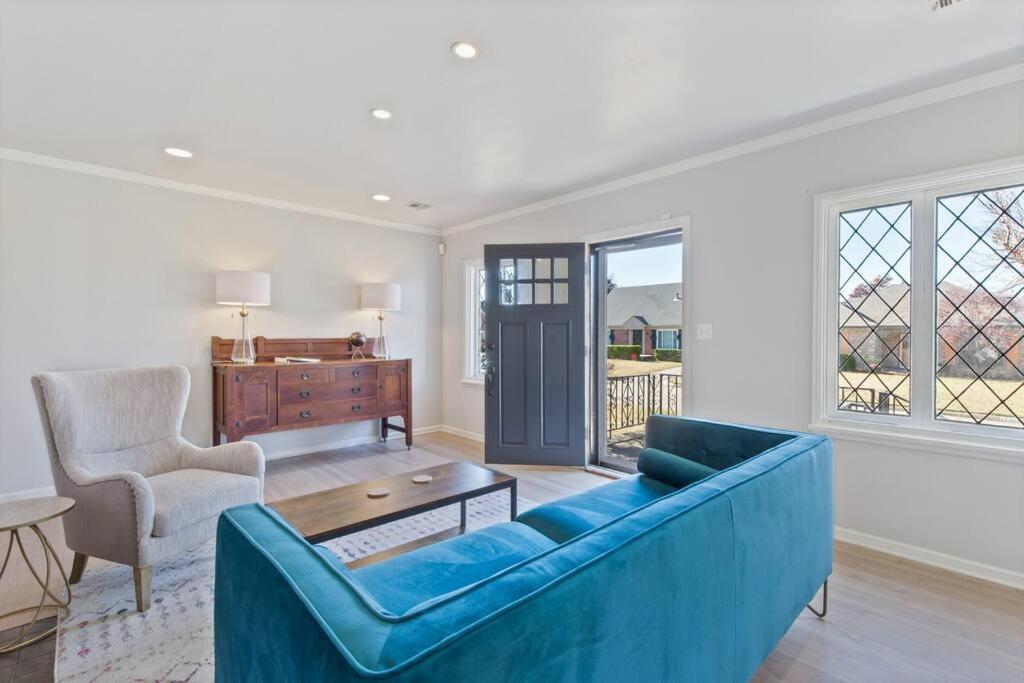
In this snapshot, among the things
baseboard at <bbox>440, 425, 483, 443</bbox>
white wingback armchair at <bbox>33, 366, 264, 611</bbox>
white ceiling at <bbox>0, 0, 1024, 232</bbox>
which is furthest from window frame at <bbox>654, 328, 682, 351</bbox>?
white wingback armchair at <bbox>33, 366, 264, 611</bbox>

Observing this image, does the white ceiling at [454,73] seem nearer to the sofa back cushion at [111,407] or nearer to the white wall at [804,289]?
the white wall at [804,289]

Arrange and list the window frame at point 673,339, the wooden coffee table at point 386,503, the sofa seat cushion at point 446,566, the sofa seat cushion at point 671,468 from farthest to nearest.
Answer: the window frame at point 673,339
the sofa seat cushion at point 671,468
the wooden coffee table at point 386,503
the sofa seat cushion at point 446,566

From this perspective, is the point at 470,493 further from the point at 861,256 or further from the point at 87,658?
the point at 861,256

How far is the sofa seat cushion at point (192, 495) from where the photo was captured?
6.85 ft

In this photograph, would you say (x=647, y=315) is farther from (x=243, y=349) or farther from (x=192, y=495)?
(x=192, y=495)

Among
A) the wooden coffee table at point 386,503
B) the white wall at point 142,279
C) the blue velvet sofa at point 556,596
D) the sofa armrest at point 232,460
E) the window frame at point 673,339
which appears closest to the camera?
the blue velvet sofa at point 556,596

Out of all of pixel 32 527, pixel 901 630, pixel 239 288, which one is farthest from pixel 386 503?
pixel 239 288

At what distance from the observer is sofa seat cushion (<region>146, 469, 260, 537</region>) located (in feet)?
6.85

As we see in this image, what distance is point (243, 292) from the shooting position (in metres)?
3.92

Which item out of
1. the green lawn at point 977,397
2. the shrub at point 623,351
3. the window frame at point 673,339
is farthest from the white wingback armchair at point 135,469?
the window frame at point 673,339

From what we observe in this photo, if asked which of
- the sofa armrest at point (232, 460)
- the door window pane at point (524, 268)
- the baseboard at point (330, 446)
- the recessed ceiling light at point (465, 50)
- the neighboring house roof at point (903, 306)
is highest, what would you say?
the recessed ceiling light at point (465, 50)

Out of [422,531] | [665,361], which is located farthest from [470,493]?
[665,361]

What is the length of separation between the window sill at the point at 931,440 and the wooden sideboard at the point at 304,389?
3.55 m

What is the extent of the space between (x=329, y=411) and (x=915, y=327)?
4258mm
